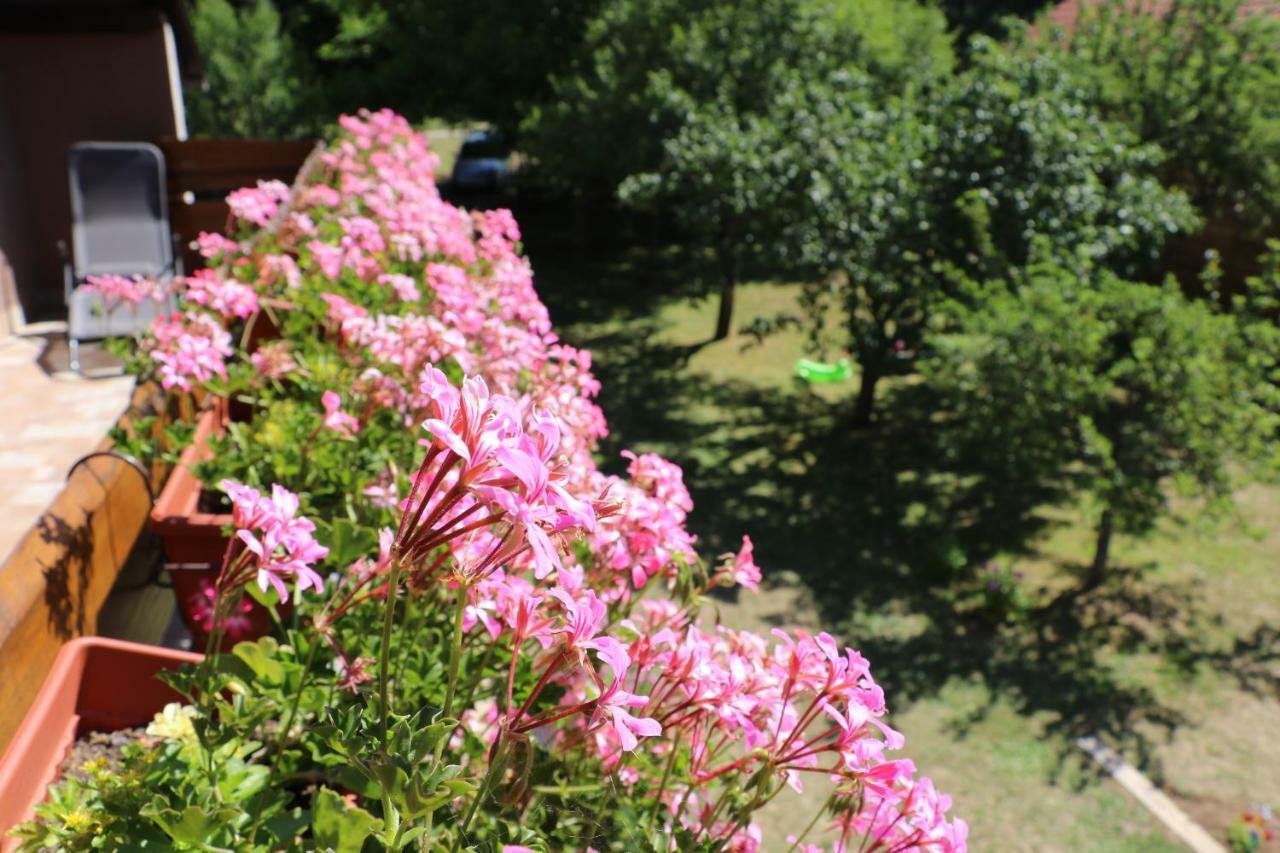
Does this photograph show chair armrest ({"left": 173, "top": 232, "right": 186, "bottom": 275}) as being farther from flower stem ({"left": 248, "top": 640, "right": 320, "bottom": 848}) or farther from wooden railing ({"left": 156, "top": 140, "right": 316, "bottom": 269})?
flower stem ({"left": 248, "top": 640, "right": 320, "bottom": 848})

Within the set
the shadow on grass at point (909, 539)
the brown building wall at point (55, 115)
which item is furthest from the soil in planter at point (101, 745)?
the brown building wall at point (55, 115)

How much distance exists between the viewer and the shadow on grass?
247 inches

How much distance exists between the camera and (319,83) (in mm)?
14906

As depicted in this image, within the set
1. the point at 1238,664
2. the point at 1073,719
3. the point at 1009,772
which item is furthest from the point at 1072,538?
the point at 1009,772

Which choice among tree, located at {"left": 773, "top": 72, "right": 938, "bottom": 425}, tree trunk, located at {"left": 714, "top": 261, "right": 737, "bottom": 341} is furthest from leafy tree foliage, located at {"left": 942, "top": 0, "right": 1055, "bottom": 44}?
tree, located at {"left": 773, "top": 72, "right": 938, "bottom": 425}

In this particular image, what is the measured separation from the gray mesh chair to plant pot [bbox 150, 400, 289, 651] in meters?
5.15

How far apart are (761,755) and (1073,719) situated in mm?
5613

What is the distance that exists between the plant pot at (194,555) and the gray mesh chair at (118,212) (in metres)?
5.15

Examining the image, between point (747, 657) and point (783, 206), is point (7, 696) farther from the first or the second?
point (783, 206)

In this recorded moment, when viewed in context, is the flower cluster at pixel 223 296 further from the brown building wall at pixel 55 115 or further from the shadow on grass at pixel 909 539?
the brown building wall at pixel 55 115

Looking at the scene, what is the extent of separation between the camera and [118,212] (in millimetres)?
6590

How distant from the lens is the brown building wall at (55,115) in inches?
280

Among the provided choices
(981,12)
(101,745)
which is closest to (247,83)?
(981,12)

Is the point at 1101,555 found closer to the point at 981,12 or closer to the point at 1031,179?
the point at 1031,179
